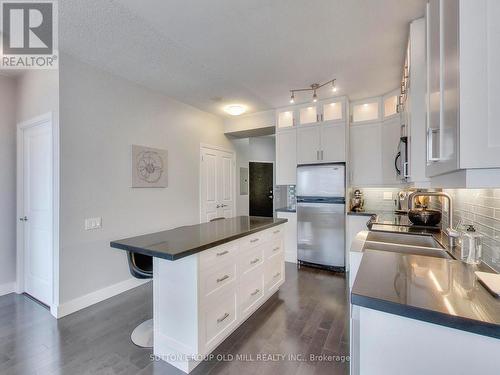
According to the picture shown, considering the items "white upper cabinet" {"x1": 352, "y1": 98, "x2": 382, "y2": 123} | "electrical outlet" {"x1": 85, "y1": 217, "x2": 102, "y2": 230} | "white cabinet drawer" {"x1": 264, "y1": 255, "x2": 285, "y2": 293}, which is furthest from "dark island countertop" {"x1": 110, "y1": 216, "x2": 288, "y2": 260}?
"white upper cabinet" {"x1": 352, "y1": 98, "x2": 382, "y2": 123}

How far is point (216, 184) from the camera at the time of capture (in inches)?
A: 184

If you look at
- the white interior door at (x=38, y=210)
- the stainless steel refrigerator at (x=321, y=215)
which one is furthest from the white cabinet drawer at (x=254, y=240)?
the white interior door at (x=38, y=210)

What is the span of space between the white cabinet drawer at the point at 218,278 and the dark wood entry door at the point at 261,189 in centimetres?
454

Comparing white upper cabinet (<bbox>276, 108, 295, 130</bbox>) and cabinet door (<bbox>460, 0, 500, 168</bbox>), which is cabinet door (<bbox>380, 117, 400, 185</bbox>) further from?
cabinet door (<bbox>460, 0, 500, 168</bbox>)

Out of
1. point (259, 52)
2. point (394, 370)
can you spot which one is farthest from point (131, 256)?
point (259, 52)

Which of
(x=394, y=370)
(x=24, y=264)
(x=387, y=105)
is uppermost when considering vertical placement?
(x=387, y=105)

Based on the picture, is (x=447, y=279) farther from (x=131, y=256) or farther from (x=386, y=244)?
(x=131, y=256)

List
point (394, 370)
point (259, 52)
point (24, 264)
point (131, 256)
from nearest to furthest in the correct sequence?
point (394, 370), point (131, 256), point (259, 52), point (24, 264)

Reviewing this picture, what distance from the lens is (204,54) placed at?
2.55 m

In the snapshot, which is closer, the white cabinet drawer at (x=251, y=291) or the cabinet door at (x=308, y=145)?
the white cabinet drawer at (x=251, y=291)

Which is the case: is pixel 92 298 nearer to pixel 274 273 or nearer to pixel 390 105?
pixel 274 273

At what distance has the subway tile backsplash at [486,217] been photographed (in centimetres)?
116

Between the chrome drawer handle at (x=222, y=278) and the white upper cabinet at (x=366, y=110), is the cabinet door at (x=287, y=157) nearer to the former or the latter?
the white upper cabinet at (x=366, y=110)

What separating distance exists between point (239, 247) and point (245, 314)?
25.6 inches
